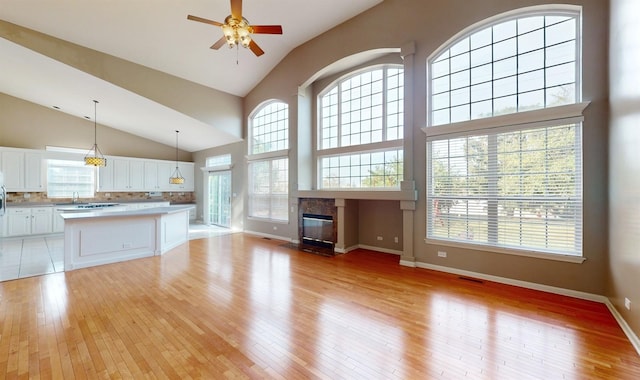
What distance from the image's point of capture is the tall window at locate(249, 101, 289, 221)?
714 centimetres

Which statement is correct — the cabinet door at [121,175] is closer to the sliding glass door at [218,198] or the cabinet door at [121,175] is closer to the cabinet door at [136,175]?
the cabinet door at [136,175]

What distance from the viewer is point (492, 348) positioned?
2.25 meters

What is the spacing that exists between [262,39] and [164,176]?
276 inches

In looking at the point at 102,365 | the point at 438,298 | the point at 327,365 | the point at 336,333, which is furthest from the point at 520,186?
the point at 102,365

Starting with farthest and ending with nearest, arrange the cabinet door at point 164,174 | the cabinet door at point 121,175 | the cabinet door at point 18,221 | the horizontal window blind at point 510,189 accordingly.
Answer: the cabinet door at point 164,174 → the cabinet door at point 121,175 → the cabinet door at point 18,221 → the horizontal window blind at point 510,189

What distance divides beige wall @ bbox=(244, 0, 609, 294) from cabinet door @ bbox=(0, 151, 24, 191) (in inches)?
294

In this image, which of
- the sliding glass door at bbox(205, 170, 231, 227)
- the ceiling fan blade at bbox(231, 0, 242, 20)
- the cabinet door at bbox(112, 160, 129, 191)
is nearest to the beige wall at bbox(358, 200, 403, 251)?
the ceiling fan blade at bbox(231, 0, 242, 20)

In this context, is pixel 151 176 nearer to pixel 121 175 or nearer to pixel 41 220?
pixel 121 175

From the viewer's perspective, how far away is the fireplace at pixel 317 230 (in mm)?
5941

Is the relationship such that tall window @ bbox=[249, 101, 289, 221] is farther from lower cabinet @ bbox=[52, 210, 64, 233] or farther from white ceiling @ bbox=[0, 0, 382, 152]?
lower cabinet @ bbox=[52, 210, 64, 233]

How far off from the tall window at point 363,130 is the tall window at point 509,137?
98cm

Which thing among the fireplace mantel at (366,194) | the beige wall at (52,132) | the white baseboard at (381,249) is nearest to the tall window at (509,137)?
the fireplace mantel at (366,194)

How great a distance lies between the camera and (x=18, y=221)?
684cm

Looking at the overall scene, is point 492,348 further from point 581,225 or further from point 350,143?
point 350,143
